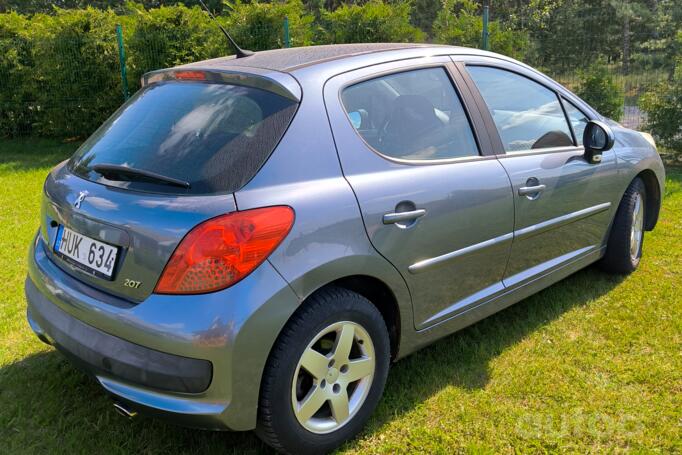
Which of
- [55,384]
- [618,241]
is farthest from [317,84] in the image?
[618,241]

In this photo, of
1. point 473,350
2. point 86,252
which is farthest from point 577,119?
point 86,252

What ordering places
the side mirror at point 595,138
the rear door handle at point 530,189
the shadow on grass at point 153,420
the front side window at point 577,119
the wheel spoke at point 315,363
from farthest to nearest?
the front side window at point 577,119 < the side mirror at point 595,138 < the rear door handle at point 530,189 < the shadow on grass at point 153,420 < the wheel spoke at point 315,363

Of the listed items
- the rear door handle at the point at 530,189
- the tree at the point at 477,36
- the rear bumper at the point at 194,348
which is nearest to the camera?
the rear bumper at the point at 194,348

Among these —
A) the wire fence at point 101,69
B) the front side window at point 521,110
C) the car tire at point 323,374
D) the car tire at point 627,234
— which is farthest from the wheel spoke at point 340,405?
the wire fence at point 101,69

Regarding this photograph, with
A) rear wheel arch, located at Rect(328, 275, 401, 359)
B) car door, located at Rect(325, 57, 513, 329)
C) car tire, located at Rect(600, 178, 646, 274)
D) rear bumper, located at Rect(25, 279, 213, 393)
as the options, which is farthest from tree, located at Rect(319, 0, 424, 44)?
rear bumper, located at Rect(25, 279, 213, 393)

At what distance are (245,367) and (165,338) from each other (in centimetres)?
29

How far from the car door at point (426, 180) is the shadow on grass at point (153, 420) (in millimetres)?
399

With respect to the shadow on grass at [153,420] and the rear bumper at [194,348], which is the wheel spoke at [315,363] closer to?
the rear bumper at [194,348]

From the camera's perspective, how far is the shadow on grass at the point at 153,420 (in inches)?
104

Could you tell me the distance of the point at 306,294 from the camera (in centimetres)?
223

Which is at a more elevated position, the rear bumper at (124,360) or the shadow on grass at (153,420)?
the rear bumper at (124,360)

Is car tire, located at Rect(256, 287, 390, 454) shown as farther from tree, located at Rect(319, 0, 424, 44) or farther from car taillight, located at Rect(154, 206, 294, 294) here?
tree, located at Rect(319, 0, 424, 44)

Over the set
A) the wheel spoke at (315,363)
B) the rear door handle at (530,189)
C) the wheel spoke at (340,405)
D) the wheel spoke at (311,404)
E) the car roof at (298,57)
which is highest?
the car roof at (298,57)

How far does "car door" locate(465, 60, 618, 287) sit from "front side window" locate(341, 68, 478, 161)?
0.24 m
